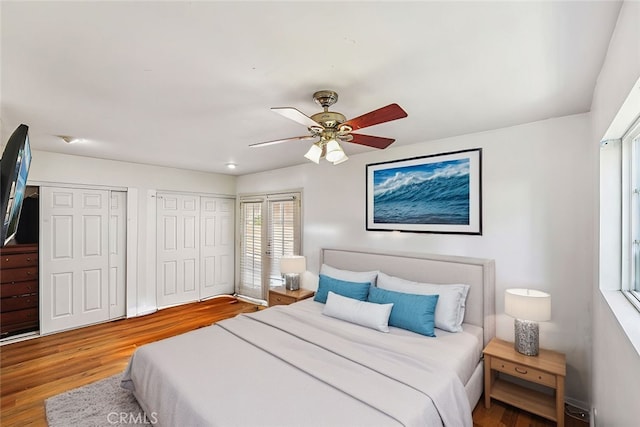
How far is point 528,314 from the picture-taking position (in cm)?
220

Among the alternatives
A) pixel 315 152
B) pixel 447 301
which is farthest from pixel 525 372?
pixel 315 152

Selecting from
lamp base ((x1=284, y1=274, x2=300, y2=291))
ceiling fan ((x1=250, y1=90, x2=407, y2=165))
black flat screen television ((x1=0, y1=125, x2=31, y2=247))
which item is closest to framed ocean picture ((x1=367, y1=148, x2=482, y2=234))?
ceiling fan ((x1=250, y1=90, x2=407, y2=165))

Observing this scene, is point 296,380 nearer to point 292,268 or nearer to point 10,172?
point 10,172

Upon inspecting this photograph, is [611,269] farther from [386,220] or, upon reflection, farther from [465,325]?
[386,220]

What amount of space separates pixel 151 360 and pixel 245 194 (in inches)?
145

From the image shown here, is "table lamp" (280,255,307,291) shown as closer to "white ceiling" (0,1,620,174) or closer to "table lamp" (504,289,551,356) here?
"white ceiling" (0,1,620,174)

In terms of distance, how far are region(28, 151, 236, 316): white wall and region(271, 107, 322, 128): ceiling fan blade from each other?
378cm

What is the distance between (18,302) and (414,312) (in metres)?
4.78

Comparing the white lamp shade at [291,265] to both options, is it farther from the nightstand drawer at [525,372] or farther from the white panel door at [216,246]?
the nightstand drawer at [525,372]

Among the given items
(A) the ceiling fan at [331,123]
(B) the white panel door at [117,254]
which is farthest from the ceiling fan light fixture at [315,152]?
(B) the white panel door at [117,254]

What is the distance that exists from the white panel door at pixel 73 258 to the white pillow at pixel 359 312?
351 centimetres

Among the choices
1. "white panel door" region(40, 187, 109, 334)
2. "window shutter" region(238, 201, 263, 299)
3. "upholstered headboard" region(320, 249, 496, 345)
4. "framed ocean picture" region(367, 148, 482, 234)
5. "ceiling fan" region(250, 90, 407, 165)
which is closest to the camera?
"ceiling fan" region(250, 90, 407, 165)

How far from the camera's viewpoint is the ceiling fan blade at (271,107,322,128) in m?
1.61

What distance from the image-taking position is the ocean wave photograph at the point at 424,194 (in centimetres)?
289
